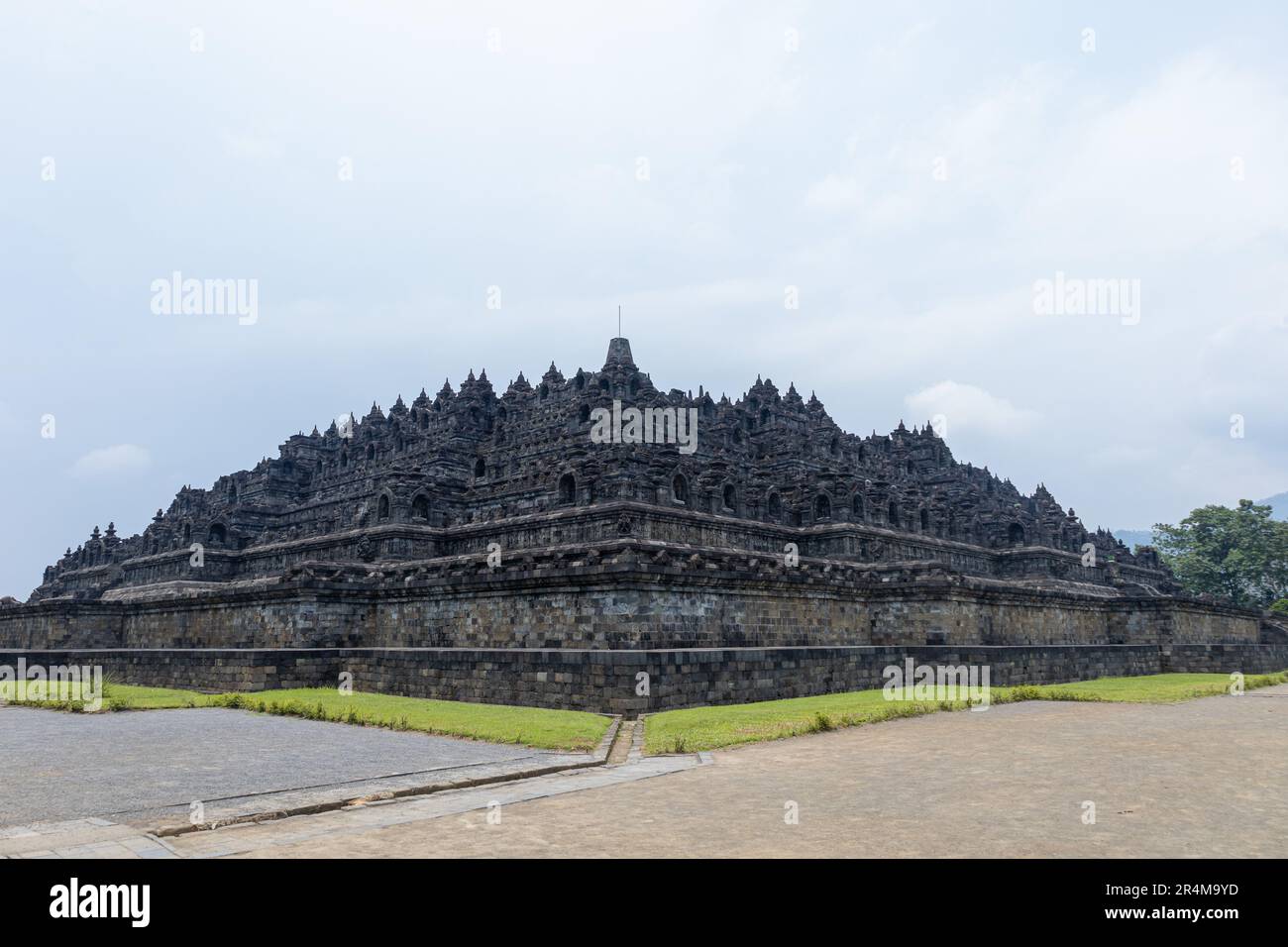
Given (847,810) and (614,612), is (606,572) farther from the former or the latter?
(847,810)

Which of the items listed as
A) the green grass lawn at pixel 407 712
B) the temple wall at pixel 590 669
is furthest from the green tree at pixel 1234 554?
the green grass lawn at pixel 407 712

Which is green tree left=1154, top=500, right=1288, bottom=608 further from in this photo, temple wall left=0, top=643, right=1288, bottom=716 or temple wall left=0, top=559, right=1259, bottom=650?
temple wall left=0, top=643, right=1288, bottom=716

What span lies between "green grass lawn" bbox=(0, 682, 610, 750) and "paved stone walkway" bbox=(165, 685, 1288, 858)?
3.68 m

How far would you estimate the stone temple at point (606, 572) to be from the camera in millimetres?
24766

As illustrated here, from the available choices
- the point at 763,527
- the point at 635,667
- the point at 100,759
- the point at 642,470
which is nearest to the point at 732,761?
the point at 635,667

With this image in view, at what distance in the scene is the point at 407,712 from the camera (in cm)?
2089

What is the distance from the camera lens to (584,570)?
2441 centimetres

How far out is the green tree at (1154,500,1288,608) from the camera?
75375 millimetres

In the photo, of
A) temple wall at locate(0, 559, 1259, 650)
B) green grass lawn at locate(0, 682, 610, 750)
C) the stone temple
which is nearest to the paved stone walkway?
green grass lawn at locate(0, 682, 610, 750)

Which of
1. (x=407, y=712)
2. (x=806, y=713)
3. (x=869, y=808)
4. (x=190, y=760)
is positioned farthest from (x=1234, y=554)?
(x=190, y=760)

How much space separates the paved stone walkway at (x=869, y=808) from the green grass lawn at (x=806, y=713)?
928 mm

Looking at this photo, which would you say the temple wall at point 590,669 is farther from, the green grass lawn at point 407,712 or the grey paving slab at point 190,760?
the grey paving slab at point 190,760
